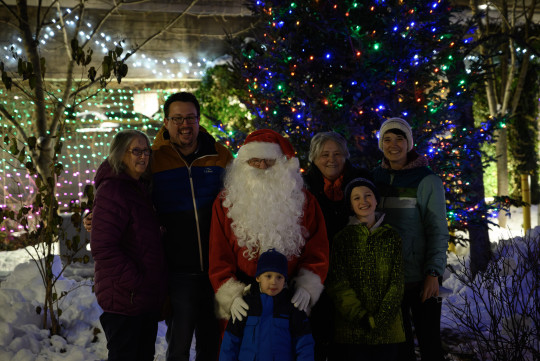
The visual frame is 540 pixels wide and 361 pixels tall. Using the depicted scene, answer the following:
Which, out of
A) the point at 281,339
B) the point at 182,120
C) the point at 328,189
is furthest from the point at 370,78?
the point at 281,339

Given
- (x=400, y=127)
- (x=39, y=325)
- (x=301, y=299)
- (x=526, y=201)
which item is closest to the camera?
(x=301, y=299)

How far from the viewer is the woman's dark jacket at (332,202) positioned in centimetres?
309

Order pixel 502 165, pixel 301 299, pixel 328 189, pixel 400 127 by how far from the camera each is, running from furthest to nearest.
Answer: pixel 502 165 → pixel 328 189 → pixel 400 127 → pixel 301 299

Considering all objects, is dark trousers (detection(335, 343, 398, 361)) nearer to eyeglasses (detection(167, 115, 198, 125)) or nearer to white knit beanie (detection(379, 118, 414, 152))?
white knit beanie (detection(379, 118, 414, 152))

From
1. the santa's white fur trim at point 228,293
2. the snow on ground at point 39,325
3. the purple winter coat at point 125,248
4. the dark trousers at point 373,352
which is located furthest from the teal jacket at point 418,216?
the snow on ground at point 39,325

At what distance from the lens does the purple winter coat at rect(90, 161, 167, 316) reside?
2.65 m

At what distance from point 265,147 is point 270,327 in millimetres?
1136

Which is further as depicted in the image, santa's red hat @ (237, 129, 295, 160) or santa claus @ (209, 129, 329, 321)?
santa's red hat @ (237, 129, 295, 160)

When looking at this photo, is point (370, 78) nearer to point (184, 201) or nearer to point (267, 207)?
point (267, 207)

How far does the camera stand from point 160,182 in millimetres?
3014

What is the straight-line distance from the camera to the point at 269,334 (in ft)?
8.04

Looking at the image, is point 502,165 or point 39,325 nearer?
point 39,325

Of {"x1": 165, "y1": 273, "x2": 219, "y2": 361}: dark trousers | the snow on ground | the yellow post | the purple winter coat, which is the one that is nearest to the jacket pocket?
{"x1": 165, "y1": 273, "x2": 219, "y2": 361}: dark trousers

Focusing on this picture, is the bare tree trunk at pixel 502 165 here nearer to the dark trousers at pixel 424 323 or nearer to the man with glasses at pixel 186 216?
the dark trousers at pixel 424 323
